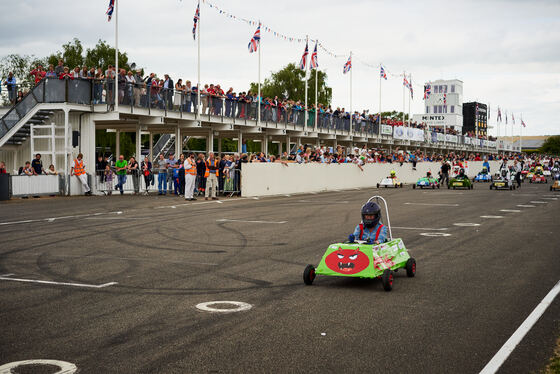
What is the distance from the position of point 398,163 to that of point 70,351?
4568cm

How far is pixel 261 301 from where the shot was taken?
8055 millimetres

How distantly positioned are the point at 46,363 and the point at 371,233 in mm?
5833

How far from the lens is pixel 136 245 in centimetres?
Answer: 1316

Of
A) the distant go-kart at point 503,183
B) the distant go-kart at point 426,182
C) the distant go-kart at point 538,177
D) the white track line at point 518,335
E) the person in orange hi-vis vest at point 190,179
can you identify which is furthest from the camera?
the distant go-kart at point 538,177

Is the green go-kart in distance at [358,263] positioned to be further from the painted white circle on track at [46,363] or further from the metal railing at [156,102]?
the metal railing at [156,102]

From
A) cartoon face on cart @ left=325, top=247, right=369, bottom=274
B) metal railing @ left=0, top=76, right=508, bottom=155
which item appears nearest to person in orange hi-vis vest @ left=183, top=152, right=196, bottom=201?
metal railing @ left=0, top=76, right=508, bottom=155

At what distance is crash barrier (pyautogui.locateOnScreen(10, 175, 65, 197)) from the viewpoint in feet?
85.7

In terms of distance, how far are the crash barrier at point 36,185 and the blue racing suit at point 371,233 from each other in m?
19.9

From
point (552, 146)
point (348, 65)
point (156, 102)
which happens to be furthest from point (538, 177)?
point (552, 146)

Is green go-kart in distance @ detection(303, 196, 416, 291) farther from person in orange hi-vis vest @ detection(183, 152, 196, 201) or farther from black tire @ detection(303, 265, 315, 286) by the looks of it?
person in orange hi-vis vest @ detection(183, 152, 196, 201)

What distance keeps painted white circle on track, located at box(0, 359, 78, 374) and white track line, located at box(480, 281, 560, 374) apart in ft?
11.6

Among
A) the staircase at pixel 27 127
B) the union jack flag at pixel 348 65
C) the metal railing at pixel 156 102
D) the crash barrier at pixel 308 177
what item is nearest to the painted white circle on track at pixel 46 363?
the crash barrier at pixel 308 177

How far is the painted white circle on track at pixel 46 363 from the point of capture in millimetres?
5309

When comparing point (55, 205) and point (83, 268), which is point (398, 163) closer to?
point (55, 205)
